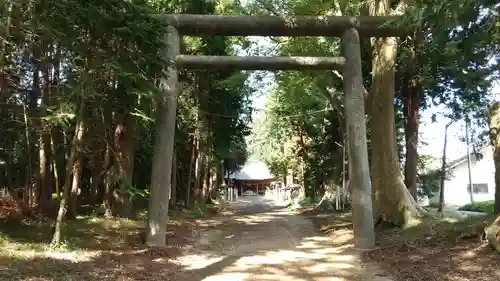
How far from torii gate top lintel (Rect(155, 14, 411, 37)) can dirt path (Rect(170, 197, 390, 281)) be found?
17.1 feet

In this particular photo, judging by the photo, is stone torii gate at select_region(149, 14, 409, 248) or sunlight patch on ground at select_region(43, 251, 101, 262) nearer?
sunlight patch on ground at select_region(43, 251, 101, 262)

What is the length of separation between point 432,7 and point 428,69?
8032 mm

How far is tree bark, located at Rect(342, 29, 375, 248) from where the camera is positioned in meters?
10.3

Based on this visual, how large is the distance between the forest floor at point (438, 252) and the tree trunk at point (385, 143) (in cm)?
74

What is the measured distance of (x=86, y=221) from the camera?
41.4 ft

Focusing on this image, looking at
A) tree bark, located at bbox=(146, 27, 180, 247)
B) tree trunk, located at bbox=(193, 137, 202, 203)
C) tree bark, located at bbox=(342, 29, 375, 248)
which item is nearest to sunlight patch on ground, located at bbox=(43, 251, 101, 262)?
tree bark, located at bbox=(146, 27, 180, 247)

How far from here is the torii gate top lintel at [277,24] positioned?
10.7 m

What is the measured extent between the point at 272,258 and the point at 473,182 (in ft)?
81.2

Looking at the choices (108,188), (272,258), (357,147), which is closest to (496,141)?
(357,147)

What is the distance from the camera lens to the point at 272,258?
922 centimetres

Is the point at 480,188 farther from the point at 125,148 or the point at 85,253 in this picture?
the point at 85,253

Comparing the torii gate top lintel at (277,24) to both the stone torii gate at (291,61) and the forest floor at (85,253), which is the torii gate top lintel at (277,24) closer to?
the stone torii gate at (291,61)

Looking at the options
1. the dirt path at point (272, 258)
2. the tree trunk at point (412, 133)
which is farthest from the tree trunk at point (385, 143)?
the tree trunk at point (412, 133)

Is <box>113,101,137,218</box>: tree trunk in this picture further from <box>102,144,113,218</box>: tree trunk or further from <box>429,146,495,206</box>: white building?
<box>429,146,495,206</box>: white building
